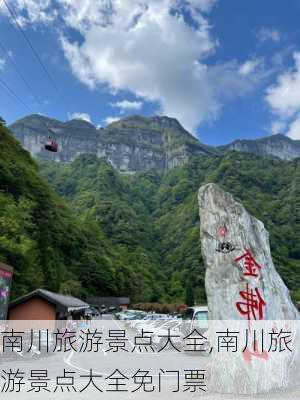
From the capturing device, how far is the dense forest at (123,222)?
48753 millimetres

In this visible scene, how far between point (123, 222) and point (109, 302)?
38452mm

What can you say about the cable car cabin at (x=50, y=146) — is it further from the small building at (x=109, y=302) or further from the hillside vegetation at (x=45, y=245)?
the small building at (x=109, y=302)

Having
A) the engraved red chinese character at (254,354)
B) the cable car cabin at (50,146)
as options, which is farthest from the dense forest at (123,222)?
the engraved red chinese character at (254,354)

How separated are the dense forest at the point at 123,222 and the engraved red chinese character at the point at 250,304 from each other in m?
26.0

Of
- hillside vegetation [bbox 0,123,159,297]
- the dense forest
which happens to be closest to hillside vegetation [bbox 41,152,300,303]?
the dense forest

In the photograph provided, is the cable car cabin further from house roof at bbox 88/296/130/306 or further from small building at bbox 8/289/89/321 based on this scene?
house roof at bbox 88/296/130/306

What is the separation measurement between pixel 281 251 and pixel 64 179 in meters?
76.8

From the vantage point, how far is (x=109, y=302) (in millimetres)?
68938

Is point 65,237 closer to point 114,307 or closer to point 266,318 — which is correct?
point 114,307

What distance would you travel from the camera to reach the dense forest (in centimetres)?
4875

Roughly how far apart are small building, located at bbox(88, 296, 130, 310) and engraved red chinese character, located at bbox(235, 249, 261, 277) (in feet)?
197

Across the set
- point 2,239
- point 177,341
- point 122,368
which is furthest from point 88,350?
point 2,239

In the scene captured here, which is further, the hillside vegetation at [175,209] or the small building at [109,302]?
the hillside vegetation at [175,209]

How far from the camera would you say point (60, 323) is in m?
22.2
